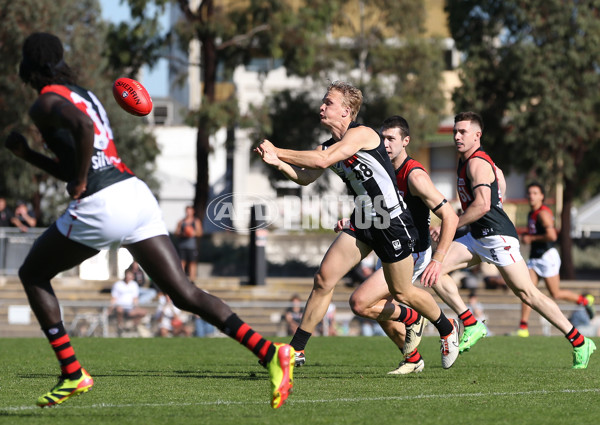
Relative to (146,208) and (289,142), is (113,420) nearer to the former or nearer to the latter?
(146,208)

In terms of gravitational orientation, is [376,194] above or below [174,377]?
above

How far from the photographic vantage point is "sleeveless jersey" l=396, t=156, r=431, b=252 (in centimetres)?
848

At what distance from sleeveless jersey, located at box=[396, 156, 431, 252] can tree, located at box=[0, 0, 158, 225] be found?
22.4 meters

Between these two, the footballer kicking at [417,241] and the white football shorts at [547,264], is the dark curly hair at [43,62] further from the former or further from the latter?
the white football shorts at [547,264]

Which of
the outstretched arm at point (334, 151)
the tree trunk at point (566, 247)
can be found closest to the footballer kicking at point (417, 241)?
the outstretched arm at point (334, 151)

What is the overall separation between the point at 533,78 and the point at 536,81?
0.56 feet

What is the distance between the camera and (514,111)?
31.8 metres

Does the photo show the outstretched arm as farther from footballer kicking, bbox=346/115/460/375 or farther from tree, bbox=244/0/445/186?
tree, bbox=244/0/445/186

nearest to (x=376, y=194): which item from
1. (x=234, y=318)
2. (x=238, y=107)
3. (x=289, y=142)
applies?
(x=234, y=318)

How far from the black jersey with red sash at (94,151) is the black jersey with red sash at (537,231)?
9688mm

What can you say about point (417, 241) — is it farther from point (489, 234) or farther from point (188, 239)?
point (188, 239)

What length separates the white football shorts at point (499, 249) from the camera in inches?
363

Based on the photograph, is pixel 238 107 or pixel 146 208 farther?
pixel 238 107

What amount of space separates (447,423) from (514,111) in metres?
27.3
